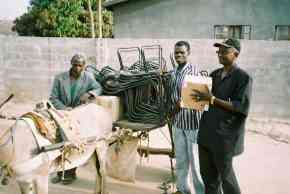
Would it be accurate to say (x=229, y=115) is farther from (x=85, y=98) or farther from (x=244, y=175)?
(x=244, y=175)

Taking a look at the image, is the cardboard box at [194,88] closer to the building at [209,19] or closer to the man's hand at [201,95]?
the man's hand at [201,95]

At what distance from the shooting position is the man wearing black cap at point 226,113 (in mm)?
3393

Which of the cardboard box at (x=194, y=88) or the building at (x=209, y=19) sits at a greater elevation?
the building at (x=209, y=19)

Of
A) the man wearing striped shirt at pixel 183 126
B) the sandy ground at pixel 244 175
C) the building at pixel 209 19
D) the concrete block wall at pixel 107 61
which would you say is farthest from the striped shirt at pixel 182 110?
the building at pixel 209 19

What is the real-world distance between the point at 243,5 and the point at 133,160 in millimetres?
8976

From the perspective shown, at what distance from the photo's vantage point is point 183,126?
433 centimetres

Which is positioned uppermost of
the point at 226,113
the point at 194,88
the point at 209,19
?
the point at 209,19

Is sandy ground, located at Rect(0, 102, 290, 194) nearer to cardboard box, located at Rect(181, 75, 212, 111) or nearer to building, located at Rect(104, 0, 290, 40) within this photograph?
cardboard box, located at Rect(181, 75, 212, 111)

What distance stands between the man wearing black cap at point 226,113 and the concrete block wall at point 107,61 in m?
5.75

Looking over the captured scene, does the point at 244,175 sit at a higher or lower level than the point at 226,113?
lower

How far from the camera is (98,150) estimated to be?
427cm

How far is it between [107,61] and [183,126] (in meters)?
5.76

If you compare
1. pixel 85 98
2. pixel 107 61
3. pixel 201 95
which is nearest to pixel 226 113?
pixel 201 95

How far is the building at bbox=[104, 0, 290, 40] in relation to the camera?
41.0 ft
